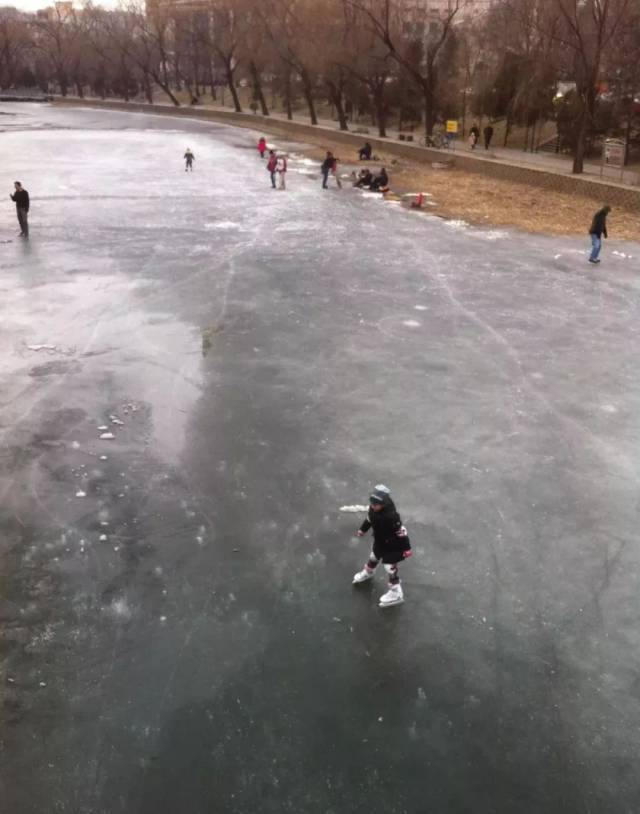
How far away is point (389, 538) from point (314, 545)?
116 cm

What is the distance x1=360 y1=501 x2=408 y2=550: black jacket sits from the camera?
6094mm

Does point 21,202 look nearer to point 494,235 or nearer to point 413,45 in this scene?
point 494,235

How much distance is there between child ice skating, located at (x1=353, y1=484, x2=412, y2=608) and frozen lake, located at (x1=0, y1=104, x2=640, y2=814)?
0.67 ft

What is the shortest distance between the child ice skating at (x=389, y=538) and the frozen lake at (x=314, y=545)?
0.20 meters

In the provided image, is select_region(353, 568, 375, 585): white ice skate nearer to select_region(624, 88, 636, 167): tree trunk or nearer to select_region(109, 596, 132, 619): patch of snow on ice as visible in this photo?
Answer: select_region(109, 596, 132, 619): patch of snow on ice

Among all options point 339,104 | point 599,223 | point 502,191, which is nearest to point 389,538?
point 599,223

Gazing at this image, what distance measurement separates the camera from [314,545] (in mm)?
7039

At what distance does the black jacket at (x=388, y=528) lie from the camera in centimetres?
609

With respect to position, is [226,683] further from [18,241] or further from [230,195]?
[230,195]

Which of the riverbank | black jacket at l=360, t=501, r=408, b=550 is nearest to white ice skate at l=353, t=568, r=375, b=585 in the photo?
black jacket at l=360, t=501, r=408, b=550

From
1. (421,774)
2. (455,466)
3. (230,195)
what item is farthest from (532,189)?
(421,774)

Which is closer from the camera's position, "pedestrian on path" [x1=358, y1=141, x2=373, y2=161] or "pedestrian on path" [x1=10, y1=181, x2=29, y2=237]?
"pedestrian on path" [x1=10, y1=181, x2=29, y2=237]

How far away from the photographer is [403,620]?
609cm

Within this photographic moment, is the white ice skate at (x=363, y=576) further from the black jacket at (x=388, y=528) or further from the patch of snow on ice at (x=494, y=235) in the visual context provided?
the patch of snow on ice at (x=494, y=235)
